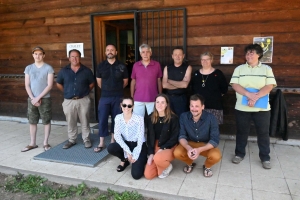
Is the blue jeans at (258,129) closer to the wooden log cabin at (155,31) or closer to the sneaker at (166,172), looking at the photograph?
the wooden log cabin at (155,31)

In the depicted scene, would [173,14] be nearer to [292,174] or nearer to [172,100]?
[172,100]

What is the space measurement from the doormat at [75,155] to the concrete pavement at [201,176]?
7cm

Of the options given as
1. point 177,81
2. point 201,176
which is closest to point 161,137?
point 201,176

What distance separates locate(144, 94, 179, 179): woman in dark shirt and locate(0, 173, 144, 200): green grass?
1.28 feet

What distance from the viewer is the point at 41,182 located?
2914mm

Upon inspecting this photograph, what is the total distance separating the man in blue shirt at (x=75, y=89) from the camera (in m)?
3.63

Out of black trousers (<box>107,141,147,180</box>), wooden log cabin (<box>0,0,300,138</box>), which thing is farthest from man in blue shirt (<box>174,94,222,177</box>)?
wooden log cabin (<box>0,0,300,138</box>)

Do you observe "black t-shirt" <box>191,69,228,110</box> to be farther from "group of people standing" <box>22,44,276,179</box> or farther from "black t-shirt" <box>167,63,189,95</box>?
"black t-shirt" <box>167,63,189,95</box>

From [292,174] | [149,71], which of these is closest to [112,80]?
[149,71]

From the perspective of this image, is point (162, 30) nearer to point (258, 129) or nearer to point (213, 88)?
point (213, 88)

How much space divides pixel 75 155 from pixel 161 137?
1.36m

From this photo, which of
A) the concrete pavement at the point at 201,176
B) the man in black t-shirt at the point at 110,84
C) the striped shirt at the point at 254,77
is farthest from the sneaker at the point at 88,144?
the striped shirt at the point at 254,77

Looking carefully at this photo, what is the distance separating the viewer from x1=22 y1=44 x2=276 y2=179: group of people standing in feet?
9.47

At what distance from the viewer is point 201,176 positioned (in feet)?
9.51
